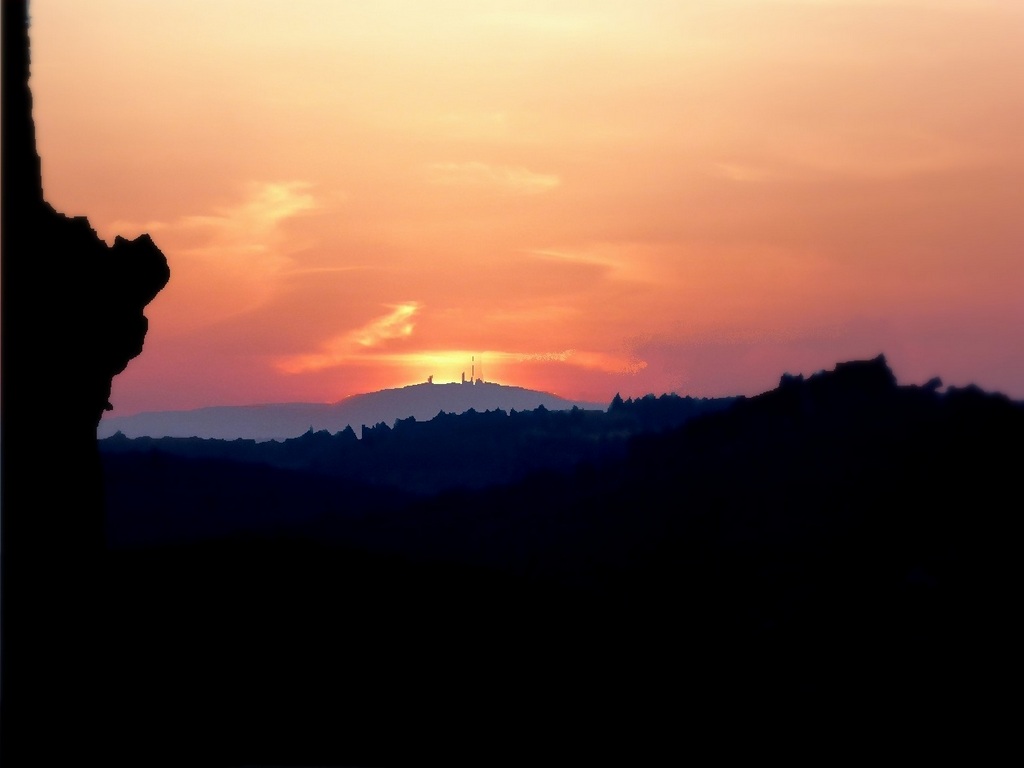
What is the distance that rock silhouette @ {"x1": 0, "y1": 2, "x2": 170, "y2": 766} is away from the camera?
11.8 metres

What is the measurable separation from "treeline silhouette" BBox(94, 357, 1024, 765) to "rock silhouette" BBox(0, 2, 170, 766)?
1.53 metres

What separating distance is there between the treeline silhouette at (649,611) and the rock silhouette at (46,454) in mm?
1529

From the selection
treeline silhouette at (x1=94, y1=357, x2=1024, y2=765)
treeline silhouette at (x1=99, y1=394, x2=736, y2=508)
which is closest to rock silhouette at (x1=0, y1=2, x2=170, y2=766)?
treeline silhouette at (x1=94, y1=357, x2=1024, y2=765)

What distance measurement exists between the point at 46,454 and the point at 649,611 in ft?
103

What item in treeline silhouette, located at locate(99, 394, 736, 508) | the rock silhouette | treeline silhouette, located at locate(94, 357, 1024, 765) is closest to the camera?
the rock silhouette

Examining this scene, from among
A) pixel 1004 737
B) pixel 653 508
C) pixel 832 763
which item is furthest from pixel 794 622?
pixel 653 508

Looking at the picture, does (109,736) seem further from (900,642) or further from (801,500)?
(801,500)

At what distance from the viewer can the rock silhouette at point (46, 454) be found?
465 inches

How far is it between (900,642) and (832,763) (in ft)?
36.7

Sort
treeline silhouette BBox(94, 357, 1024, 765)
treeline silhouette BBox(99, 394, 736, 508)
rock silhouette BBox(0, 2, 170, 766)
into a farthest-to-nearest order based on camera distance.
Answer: treeline silhouette BBox(99, 394, 736, 508) < treeline silhouette BBox(94, 357, 1024, 765) < rock silhouette BBox(0, 2, 170, 766)

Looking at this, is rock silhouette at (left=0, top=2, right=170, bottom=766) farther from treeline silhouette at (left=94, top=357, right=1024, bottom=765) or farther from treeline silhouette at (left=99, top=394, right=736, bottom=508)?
treeline silhouette at (left=99, top=394, right=736, bottom=508)

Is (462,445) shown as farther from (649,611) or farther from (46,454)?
(46,454)

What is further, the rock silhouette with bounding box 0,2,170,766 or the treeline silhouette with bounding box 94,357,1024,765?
the treeline silhouette with bounding box 94,357,1024,765

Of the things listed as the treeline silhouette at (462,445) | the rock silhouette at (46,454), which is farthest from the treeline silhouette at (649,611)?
the treeline silhouette at (462,445)
